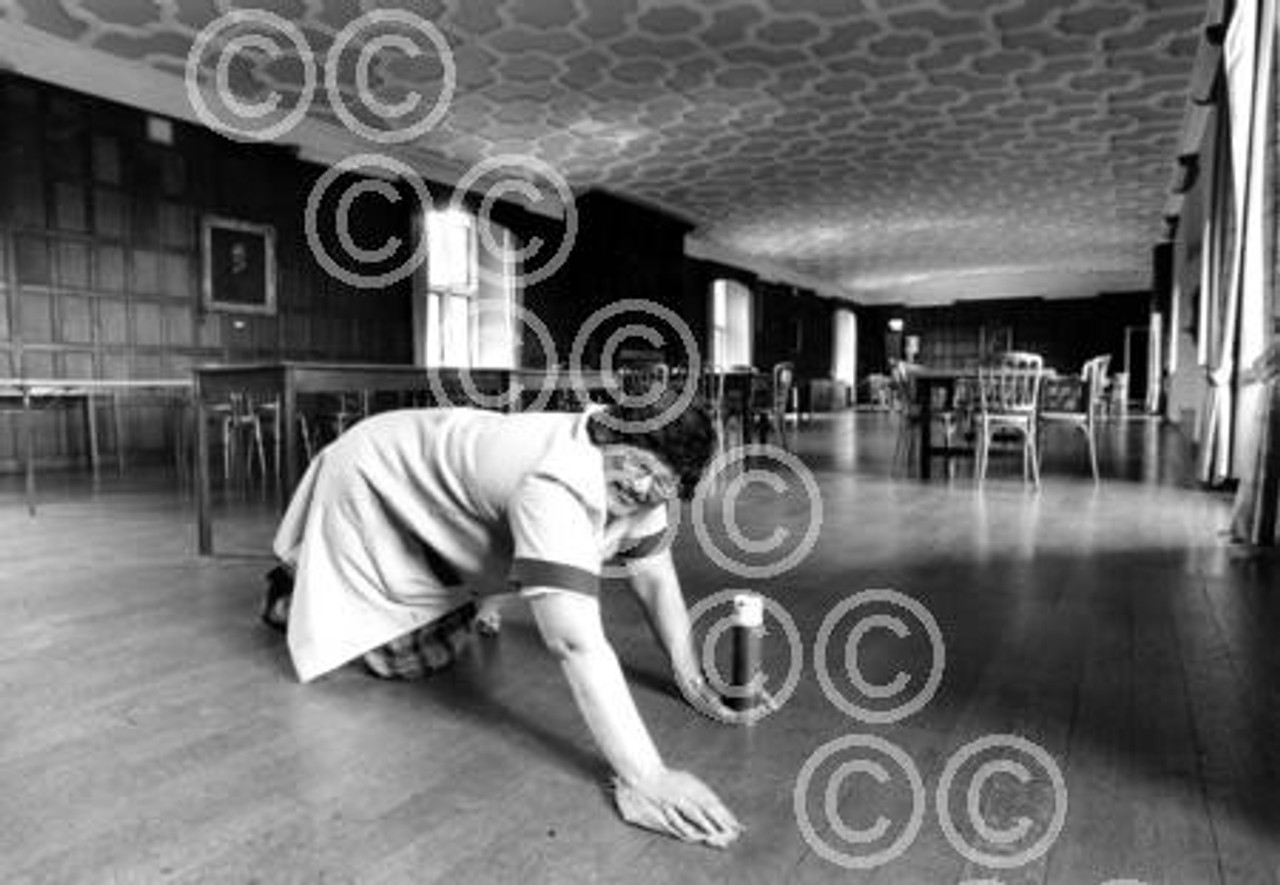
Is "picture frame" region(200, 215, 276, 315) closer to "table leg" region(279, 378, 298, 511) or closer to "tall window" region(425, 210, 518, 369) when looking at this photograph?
"tall window" region(425, 210, 518, 369)

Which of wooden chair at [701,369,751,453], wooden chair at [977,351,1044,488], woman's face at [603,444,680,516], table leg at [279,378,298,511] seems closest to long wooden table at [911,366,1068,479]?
wooden chair at [977,351,1044,488]

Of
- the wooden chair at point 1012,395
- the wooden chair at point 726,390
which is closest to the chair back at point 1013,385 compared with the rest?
the wooden chair at point 1012,395

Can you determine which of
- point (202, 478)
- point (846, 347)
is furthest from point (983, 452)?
point (846, 347)

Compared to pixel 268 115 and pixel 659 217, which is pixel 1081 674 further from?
pixel 659 217

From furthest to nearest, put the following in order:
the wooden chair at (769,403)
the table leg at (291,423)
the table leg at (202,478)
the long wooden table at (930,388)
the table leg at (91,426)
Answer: the wooden chair at (769,403), the table leg at (91,426), the long wooden table at (930,388), the table leg at (202,478), the table leg at (291,423)

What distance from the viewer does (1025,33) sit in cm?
572

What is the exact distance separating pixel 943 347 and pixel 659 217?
12043 millimetres

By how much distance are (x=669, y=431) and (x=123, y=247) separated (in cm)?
644

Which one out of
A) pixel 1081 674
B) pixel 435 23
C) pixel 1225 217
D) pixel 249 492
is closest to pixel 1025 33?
pixel 1225 217

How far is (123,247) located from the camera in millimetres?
6168

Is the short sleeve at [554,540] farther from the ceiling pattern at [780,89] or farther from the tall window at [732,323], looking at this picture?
the tall window at [732,323]

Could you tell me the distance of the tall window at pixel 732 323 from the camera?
47.7 feet

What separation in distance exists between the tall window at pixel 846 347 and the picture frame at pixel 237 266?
575 inches

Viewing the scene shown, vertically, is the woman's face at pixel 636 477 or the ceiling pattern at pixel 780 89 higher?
the ceiling pattern at pixel 780 89
